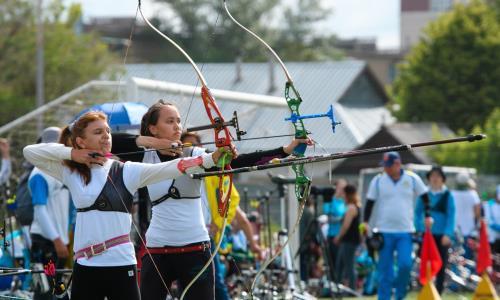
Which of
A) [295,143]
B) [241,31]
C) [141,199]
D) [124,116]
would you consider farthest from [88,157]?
[241,31]

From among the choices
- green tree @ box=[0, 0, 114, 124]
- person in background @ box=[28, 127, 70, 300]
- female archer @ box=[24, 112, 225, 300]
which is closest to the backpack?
person in background @ box=[28, 127, 70, 300]

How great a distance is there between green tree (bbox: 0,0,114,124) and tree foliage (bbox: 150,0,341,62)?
59.0 ft

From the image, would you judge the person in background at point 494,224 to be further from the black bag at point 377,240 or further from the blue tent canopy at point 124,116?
the blue tent canopy at point 124,116

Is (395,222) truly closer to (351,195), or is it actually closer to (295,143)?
(351,195)

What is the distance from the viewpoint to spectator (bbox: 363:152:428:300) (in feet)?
42.1

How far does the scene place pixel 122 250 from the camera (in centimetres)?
700

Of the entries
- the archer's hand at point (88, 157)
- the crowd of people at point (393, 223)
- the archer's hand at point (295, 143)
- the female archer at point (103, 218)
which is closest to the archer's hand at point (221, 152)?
the female archer at point (103, 218)

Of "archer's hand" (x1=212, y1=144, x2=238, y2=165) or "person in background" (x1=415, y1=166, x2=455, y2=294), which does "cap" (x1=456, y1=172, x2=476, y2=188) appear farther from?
"archer's hand" (x1=212, y1=144, x2=238, y2=165)

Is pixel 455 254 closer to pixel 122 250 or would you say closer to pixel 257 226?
pixel 257 226

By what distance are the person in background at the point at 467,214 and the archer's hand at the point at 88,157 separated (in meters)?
11.6

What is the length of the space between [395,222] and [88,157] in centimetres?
633

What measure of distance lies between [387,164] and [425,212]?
65 centimetres

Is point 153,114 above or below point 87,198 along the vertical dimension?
above

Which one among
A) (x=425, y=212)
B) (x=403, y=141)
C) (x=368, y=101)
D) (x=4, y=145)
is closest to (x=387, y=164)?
(x=425, y=212)
